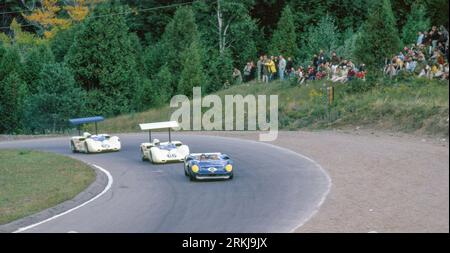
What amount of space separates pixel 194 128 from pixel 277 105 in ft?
19.2

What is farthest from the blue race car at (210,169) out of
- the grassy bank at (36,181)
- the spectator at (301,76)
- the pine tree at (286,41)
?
the pine tree at (286,41)

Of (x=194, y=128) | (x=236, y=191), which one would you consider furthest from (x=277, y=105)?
(x=236, y=191)

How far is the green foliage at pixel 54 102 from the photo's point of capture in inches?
2301

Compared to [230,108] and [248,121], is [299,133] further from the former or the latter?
[230,108]

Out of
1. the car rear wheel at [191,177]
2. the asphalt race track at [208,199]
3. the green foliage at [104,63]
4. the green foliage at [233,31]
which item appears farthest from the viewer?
the green foliage at [233,31]

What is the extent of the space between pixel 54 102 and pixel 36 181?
3180cm

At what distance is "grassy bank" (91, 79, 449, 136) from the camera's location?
117 ft

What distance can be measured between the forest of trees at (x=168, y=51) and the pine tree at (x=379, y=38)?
61 mm

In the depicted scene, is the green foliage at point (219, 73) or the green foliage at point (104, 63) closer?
the green foliage at point (219, 73)

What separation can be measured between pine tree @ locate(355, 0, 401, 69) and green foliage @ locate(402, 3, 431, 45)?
12.8 metres

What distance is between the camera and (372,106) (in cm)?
4034

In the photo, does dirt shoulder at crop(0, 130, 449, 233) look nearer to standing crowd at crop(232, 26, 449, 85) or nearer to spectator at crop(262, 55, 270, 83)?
standing crowd at crop(232, 26, 449, 85)

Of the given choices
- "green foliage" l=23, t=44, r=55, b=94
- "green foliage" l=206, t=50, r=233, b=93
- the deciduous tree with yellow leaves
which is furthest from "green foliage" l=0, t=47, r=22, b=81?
the deciduous tree with yellow leaves

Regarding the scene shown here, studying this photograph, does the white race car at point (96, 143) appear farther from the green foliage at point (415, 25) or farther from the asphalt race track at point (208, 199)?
the green foliage at point (415, 25)
